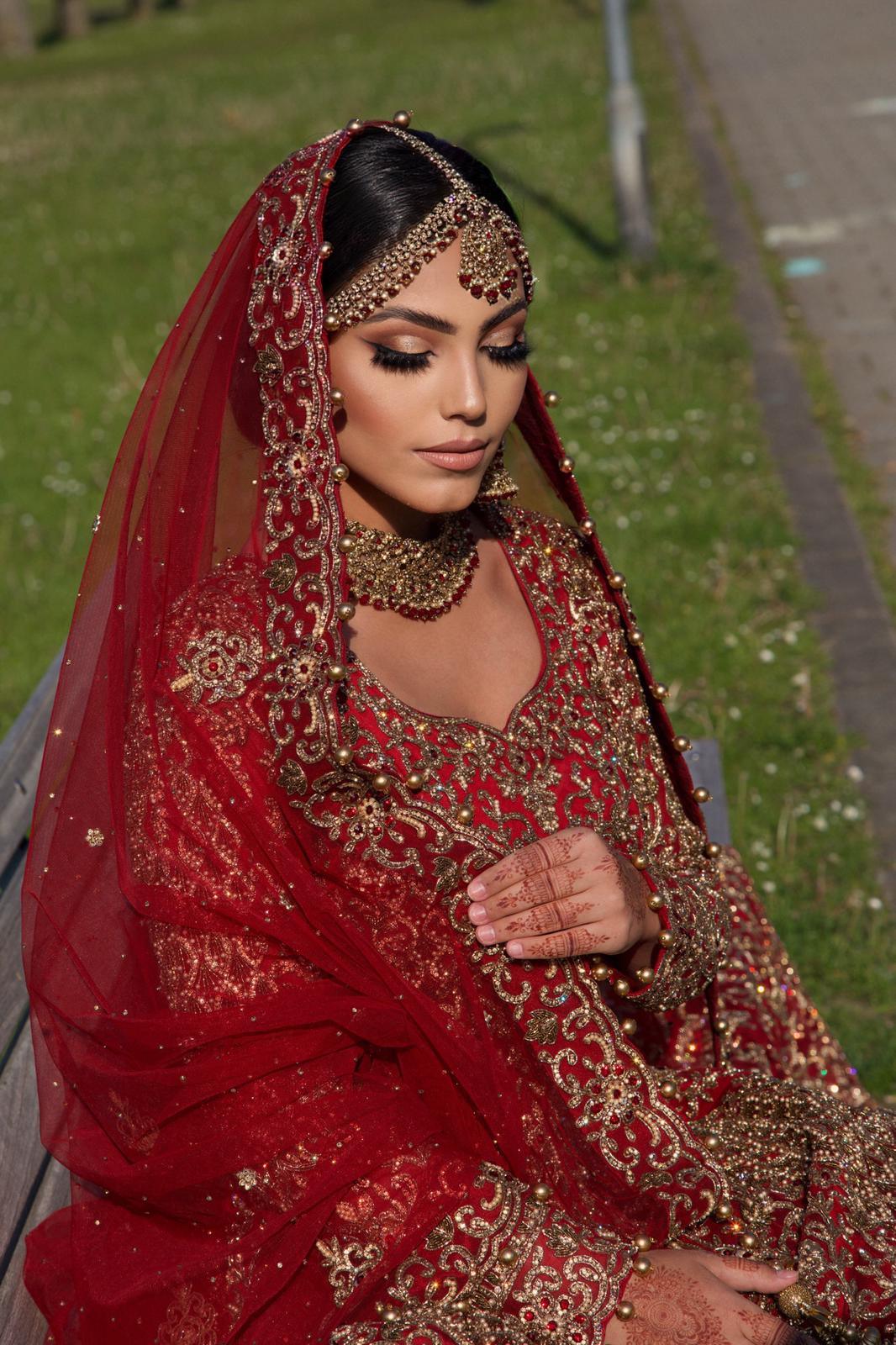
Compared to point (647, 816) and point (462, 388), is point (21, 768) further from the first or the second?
point (462, 388)

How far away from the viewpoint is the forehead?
2625 millimetres

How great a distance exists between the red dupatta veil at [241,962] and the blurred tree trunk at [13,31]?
116 feet

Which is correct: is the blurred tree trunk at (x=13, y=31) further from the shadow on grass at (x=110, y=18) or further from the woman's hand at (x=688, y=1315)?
the woman's hand at (x=688, y=1315)

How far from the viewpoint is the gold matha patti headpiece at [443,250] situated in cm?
261

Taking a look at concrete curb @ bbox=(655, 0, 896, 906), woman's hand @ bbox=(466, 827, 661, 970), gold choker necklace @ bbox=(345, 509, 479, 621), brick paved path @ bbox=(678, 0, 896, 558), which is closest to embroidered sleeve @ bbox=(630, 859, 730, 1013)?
woman's hand @ bbox=(466, 827, 661, 970)

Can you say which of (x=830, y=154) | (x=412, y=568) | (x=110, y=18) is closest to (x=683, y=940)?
(x=412, y=568)

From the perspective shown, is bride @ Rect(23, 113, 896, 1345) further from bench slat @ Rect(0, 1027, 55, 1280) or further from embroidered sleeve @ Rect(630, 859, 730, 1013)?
bench slat @ Rect(0, 1027, 55, 1280)

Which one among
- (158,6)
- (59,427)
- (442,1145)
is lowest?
(158,6)

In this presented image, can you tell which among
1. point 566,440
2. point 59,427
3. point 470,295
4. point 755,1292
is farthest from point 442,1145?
point 59,427

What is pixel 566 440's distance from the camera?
8625 mm

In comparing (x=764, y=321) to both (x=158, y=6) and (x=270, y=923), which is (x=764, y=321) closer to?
(x=270, y=923)

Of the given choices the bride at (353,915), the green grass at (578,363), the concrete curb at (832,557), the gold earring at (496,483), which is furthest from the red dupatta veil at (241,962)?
the concrete curb at (832,557)

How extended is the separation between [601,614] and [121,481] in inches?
39.5

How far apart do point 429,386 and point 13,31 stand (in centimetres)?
3619
